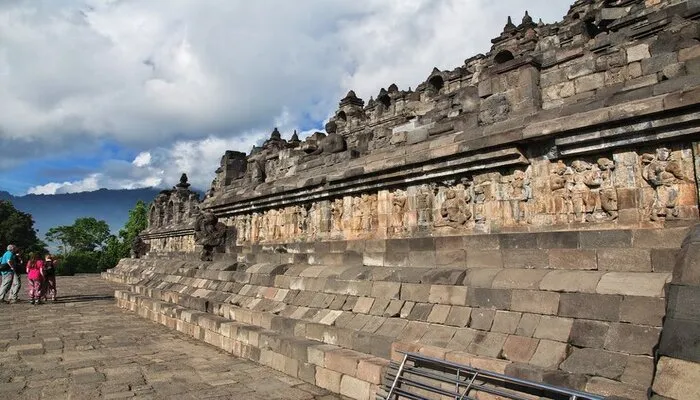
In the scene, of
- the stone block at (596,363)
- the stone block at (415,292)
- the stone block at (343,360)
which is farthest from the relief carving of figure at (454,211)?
the stone block at (596,363)

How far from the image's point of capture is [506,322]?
14.7 ft

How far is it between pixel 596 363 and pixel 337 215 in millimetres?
5421

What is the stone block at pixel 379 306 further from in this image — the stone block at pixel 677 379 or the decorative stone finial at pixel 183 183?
the decorative stone finial at pixel 183 183

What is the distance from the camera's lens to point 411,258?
640cm

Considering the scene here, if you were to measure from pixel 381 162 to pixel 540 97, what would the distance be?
2.49m

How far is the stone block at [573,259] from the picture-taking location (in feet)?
14.6

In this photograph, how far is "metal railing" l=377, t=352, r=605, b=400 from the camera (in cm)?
354

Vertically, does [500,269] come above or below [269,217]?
below

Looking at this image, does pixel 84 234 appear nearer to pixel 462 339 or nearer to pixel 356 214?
pixel 356 214

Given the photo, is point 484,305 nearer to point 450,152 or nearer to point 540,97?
point 450,152

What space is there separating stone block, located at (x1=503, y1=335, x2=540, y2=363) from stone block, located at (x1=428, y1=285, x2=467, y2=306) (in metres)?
0.81

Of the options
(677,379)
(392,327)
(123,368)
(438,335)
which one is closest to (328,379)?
(392,327)

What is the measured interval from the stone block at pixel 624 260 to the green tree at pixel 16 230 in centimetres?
5367

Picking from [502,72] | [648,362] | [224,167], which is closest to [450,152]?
[502,72]
